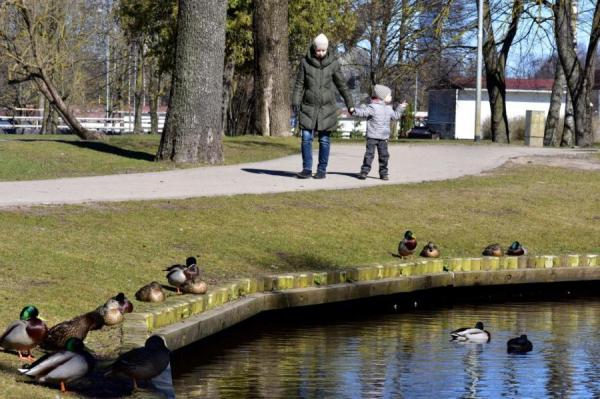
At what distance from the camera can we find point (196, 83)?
21094mm

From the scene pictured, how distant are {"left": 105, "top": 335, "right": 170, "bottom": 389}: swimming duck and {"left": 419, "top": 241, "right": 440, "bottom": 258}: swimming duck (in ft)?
21.7

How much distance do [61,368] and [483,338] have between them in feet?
17.2

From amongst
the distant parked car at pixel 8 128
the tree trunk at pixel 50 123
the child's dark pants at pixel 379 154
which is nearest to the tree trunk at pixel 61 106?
the child's dark pants at pixel 379 154

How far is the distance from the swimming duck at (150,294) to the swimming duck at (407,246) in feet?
13.8

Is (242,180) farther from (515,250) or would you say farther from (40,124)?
(40,124)

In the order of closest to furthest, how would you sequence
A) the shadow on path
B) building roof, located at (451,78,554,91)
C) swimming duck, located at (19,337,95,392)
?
swimming duck, located at (19,337,95,392) → the shadow on path → building roof, located at (451,78,554,91)

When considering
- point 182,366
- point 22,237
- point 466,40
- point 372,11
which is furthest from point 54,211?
point 372,11

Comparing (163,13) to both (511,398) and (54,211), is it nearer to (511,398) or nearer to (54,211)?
(54,211)

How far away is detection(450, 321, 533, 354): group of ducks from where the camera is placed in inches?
444

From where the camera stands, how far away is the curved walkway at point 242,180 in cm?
1670

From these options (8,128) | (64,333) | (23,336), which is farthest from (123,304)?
(8,128)

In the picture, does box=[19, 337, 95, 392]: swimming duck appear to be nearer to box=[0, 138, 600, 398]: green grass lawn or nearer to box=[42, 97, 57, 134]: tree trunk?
box=[0, 138, 600, 398]: green grass lawn

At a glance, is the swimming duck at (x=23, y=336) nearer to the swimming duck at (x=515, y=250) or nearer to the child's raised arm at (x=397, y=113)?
the swimming duck at (x=515, y=250)

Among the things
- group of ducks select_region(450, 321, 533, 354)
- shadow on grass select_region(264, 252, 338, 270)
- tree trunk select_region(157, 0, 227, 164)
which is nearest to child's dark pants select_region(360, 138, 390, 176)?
tree trunk select_region(157, 0, 227, 164)
